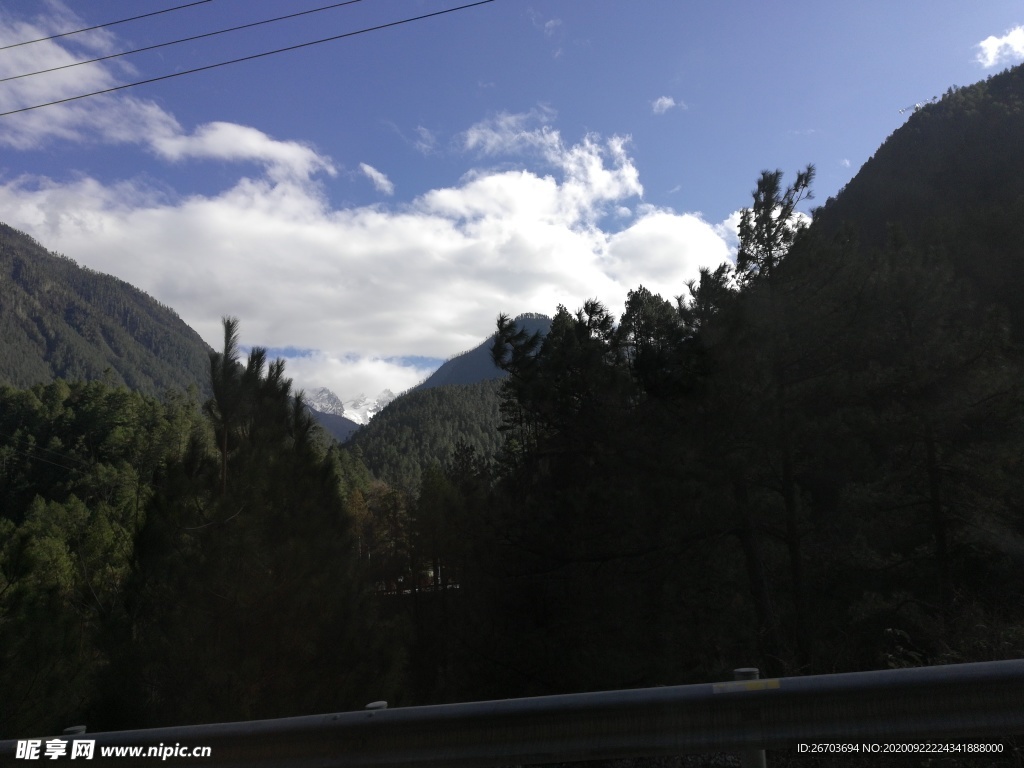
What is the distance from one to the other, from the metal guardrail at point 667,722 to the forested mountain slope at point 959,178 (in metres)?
19.1

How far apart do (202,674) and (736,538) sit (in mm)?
9338

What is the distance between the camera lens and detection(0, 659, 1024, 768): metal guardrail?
8.55 feet

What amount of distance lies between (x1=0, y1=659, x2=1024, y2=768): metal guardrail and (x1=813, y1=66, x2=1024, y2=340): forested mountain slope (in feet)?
62.7

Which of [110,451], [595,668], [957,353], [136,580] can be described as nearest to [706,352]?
[957,353]

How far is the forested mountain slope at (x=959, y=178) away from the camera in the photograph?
62.6 feet

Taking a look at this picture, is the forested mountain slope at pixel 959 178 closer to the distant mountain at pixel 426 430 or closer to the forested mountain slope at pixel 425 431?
the forested mountain slope at pixel 425 431

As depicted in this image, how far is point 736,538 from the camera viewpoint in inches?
529

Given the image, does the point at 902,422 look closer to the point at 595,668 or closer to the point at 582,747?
the point at 595,668

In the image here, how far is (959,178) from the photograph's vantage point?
5275 cm

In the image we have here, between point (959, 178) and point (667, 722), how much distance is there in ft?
204

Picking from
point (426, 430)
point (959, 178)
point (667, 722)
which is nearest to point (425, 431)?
point (426, 430)

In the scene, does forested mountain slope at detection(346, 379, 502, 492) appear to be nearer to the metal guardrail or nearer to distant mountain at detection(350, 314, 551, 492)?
distant mountain at detection(350, 314, 551, 492)

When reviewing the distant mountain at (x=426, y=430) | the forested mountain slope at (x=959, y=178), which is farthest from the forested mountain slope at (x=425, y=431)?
the forested mountain slope at (x=959, y=178)

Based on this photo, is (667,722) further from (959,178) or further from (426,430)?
(426,430)
